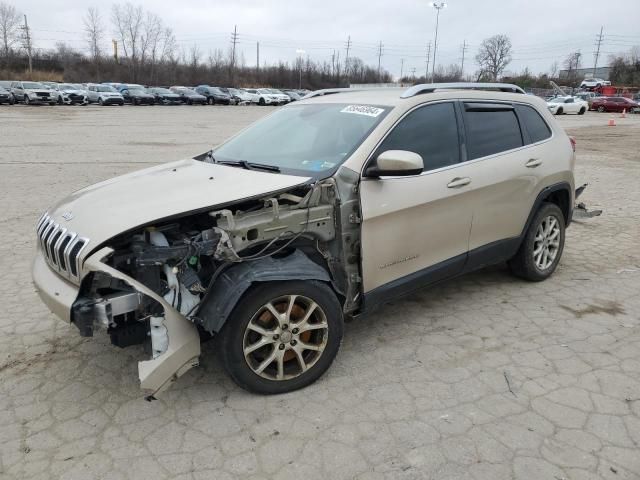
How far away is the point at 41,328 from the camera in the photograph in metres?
4.04

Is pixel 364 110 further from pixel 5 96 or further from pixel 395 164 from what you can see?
pixel 5 96

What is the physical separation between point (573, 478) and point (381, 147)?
221cm

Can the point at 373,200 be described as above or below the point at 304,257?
above

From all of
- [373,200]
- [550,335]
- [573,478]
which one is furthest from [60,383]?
[550,335]

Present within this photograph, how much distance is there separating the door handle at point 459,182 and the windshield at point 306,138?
0.73m

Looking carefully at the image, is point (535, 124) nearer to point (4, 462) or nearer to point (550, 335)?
point (550, 335)

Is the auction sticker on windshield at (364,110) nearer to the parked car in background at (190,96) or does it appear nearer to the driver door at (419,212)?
the driver door at (419,212)

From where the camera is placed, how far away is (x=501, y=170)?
4.31 metres

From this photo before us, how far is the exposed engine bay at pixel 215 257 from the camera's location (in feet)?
9.20

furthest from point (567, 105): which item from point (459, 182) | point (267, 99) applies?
point (459, 182)

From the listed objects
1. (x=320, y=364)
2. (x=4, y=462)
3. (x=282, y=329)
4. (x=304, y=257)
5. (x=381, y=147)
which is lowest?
(x=4, y=462)

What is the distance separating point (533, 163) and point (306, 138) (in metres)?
2.13

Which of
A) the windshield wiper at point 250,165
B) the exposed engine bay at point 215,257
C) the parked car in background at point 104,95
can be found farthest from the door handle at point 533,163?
the parked car in background at point 104,95

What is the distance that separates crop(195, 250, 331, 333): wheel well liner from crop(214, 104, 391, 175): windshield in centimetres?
71
